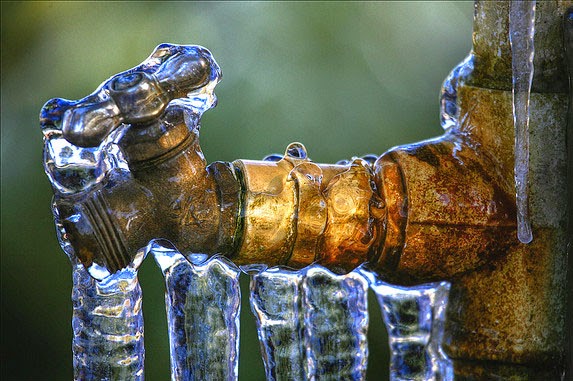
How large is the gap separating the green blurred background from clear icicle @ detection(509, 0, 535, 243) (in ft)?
7.03

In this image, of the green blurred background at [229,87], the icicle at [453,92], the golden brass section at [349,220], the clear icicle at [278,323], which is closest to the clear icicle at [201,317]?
the clear icicle at [278,323]

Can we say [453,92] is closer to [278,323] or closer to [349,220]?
[349,220]

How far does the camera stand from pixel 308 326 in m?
1.37

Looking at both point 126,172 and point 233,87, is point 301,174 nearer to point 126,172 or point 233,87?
point 126,172

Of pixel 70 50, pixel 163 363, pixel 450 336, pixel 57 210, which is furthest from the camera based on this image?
pixel 70 50

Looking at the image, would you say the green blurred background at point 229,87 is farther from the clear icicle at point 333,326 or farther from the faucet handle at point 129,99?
the faucet handle at point 129,99

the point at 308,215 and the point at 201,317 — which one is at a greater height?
the point at 308,215

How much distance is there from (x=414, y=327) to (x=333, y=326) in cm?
10

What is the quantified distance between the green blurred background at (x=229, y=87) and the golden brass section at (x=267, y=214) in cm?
211

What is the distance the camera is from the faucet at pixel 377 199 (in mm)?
1198

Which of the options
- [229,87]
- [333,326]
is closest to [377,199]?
[333,326]

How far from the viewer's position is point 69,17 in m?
3.85

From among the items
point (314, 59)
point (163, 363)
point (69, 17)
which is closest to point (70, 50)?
point (69, 17)

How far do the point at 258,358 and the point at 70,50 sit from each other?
49.4 inches
